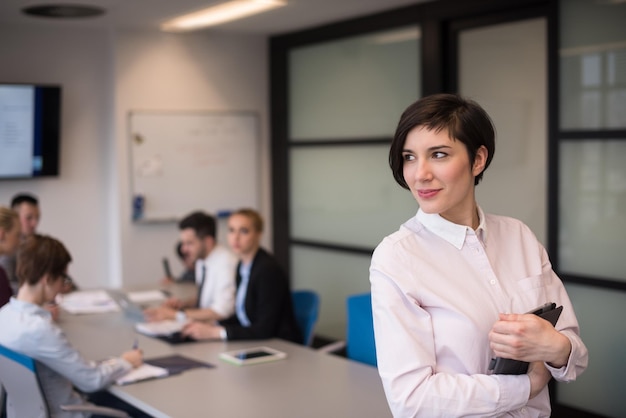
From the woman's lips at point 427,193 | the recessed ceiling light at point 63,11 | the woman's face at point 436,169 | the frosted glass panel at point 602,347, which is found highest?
the recessed ceiling light at point 63,11

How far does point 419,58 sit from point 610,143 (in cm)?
172

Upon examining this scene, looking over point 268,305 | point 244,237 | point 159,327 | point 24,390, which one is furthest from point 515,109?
point 24,390

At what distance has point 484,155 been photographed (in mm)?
1888

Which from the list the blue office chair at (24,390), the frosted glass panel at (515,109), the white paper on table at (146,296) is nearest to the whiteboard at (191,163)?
the white paper on table at (146,296)

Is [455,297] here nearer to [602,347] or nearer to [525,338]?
[525,338]

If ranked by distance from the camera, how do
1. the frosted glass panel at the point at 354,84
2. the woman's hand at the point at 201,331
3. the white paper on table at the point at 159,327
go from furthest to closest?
the frosted glass panel at the point at 354,84 < the white paper on table at the point at 159,327 < the woman's hand at the point at 201,331

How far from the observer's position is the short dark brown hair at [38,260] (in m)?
3.09

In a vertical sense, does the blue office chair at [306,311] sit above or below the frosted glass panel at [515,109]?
below

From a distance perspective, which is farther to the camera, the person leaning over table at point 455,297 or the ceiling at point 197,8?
the ceiling at point 197,8

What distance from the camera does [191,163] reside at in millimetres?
6754

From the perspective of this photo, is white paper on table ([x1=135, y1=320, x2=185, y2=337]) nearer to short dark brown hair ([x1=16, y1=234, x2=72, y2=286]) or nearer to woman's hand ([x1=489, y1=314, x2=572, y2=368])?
short dark brown hair ([x1=16, y1=234, x2=72, y2=286])

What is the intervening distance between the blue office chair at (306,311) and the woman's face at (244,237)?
444 mm

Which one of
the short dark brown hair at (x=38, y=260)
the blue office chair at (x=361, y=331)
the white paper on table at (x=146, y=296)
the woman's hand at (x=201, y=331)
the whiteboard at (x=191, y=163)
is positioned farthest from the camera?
the whiteboard at (x=191, y=163)

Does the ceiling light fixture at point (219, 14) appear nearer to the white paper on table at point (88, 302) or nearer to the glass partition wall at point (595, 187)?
the glass partition wall at point (595, 187)
